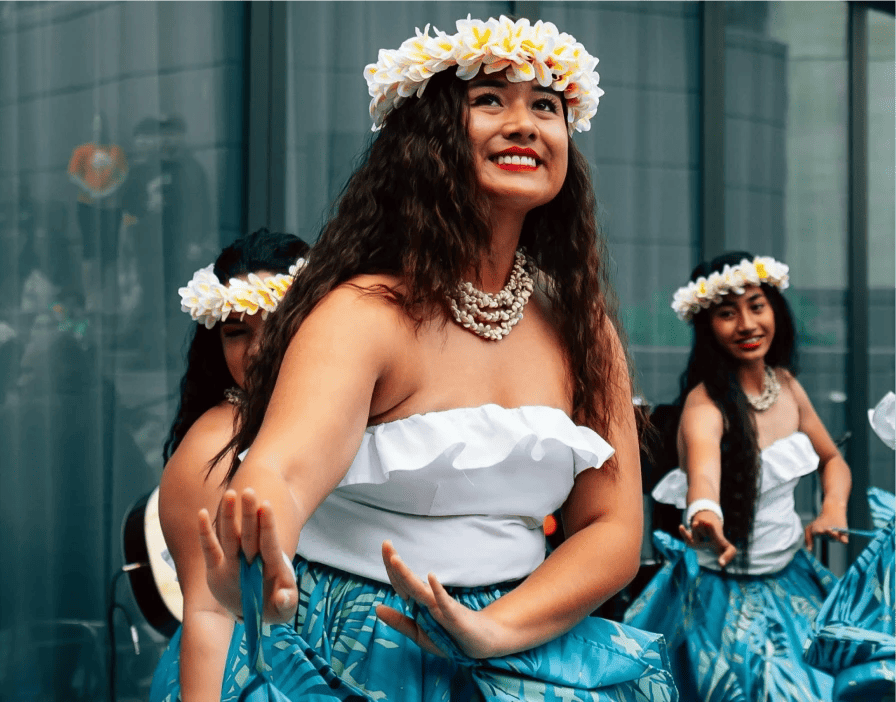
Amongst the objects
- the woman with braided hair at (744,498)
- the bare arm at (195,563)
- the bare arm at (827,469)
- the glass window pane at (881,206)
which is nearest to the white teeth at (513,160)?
the bare arm at (195,563)

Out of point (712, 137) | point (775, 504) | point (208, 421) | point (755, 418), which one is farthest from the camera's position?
point (712, 137)

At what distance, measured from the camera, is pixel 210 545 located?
106 centimetres

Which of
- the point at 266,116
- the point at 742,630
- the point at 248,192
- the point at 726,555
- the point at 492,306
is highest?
the point at 266,116

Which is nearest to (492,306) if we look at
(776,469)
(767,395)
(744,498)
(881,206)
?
(744,498)

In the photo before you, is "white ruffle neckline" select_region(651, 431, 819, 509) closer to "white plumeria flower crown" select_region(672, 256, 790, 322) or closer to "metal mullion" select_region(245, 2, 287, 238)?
"white plumeria flower crown" select_region(672, 256, 790, 322)

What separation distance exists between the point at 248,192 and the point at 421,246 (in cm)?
306

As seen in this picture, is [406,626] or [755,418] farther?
[755,418]

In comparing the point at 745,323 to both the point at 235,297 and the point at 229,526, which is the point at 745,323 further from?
the point at 229,526

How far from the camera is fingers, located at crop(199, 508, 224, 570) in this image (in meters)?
1.04

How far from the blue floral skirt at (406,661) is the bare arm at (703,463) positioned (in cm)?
173

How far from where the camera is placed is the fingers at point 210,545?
104cm

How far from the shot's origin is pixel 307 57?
176 inches

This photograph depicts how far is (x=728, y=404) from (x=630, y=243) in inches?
69.0

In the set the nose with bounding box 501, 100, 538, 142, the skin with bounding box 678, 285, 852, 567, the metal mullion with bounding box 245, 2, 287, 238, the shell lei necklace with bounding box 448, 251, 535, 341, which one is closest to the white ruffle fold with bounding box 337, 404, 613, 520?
the shell lei necklace with bounding box 448, 251, 535, 341
